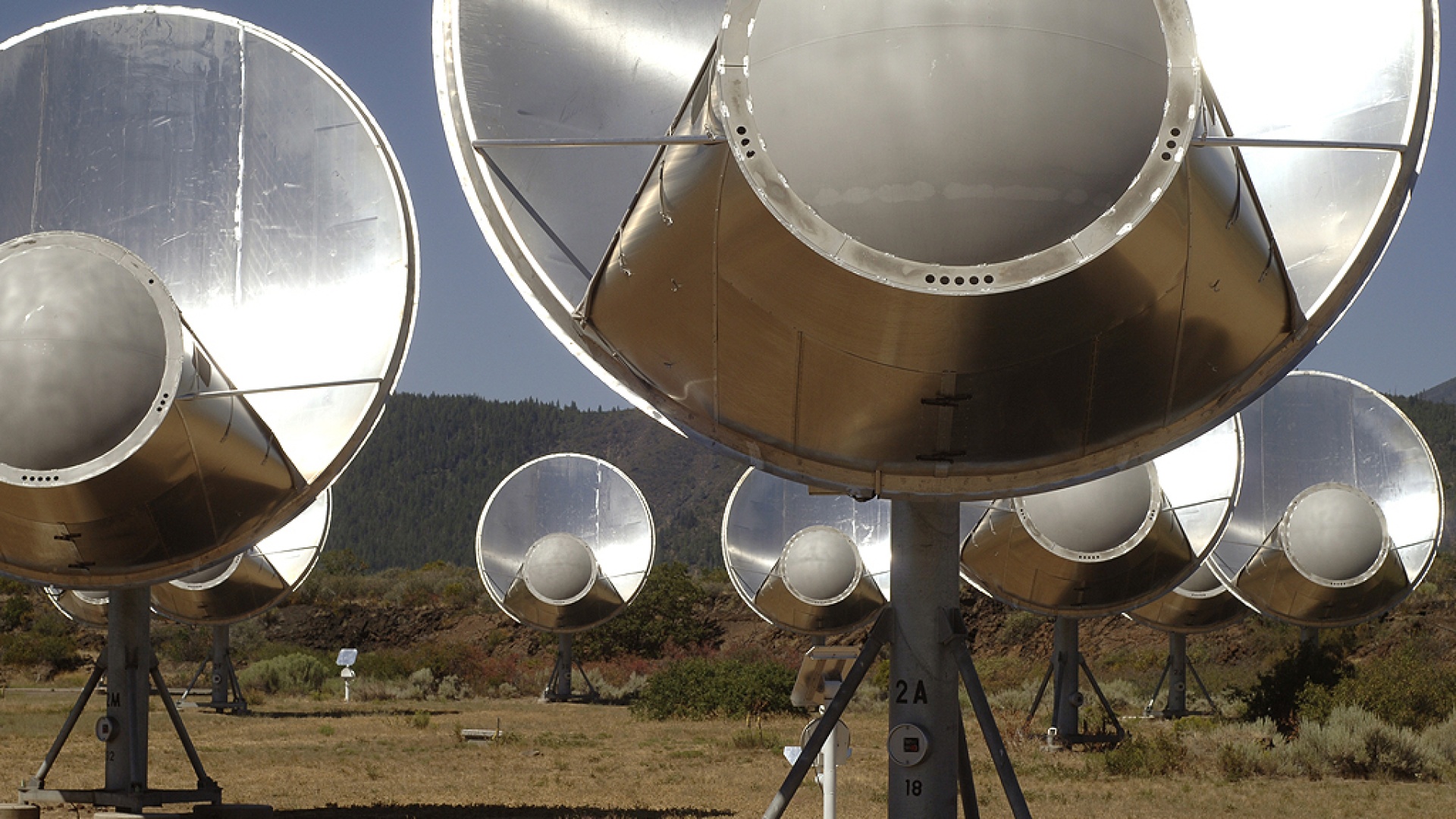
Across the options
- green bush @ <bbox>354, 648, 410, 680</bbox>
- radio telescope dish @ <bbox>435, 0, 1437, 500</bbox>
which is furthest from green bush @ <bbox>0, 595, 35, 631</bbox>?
radio telescope dish @ <bbox>435, 0, 1437, 500</bbox>

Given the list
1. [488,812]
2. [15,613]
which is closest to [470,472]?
[15,613]

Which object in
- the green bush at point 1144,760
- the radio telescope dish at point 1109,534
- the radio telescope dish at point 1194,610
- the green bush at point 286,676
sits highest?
the radio telescope dish at point 1109,534

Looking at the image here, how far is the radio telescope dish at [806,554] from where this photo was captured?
25562 millimetres

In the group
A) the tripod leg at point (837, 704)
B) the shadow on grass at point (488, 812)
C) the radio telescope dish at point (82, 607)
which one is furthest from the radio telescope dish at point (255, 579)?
the tripod leg at point (837, 704)

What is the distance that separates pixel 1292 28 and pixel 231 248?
24.4 feet

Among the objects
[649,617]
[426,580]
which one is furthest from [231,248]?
[426,580]

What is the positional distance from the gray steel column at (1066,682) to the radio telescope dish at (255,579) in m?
11.4

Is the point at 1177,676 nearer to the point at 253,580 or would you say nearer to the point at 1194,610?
the point at 1194,610

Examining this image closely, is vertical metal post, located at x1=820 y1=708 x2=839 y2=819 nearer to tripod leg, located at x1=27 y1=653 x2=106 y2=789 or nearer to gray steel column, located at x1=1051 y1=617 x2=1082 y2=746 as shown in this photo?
tripod leg, located at x1=27 y1=653 x2=106 y2=789

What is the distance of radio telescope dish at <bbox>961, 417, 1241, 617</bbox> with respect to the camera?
16188 millimetres

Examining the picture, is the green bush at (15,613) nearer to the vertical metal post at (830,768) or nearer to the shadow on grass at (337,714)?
the shadow on grass at (337,714)

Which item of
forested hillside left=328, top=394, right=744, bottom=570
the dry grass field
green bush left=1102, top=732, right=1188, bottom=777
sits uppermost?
forested hillside left=328, top=394, right=744, bottom=570

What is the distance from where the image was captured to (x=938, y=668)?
6.75 meters

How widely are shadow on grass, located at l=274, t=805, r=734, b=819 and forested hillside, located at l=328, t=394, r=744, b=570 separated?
4215 inches
